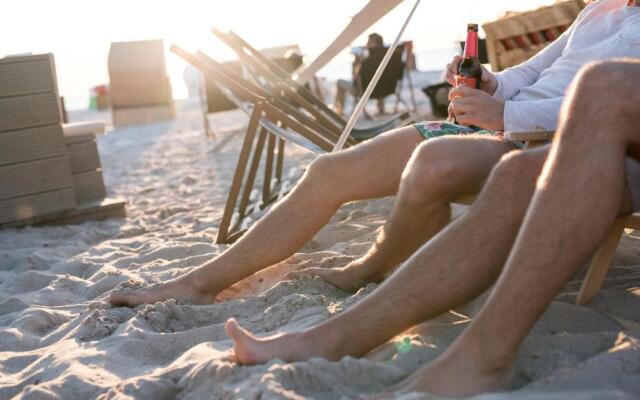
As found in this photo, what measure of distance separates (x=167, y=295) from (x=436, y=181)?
1032 millimetres

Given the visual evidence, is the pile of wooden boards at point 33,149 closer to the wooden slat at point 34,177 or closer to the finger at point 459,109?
the wooden slat at point 34,177

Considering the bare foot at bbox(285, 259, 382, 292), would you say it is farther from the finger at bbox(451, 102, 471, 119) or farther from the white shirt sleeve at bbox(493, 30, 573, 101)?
the white shirt sleeve at bbox(493, 30, 573, 101)

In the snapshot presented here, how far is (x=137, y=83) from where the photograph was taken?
12.7 meters

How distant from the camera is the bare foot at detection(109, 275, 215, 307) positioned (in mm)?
2543

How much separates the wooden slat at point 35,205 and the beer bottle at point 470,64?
9.54ft

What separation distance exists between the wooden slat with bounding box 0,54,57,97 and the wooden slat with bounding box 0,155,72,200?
1.34 feet

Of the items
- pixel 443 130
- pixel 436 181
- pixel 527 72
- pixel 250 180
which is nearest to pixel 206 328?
pixel 436 181

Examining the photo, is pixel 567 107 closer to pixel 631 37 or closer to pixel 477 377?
pixel 477 377

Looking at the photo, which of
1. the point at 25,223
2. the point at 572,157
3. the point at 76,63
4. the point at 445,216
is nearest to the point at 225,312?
the point at 445,216

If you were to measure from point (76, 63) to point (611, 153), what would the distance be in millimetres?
35223

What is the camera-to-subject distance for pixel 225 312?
8.09 ft

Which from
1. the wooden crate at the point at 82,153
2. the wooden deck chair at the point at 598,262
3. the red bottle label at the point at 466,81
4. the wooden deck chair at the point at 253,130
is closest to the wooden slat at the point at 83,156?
the wooden crate at the point at 82,153

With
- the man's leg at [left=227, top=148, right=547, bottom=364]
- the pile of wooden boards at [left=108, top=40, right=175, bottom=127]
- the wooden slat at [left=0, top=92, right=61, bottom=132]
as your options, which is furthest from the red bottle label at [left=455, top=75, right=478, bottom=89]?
the pile of wooden boards at [left=108, top=40, right=175, bottom=127]

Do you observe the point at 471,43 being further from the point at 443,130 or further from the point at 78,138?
the point at 78,138
